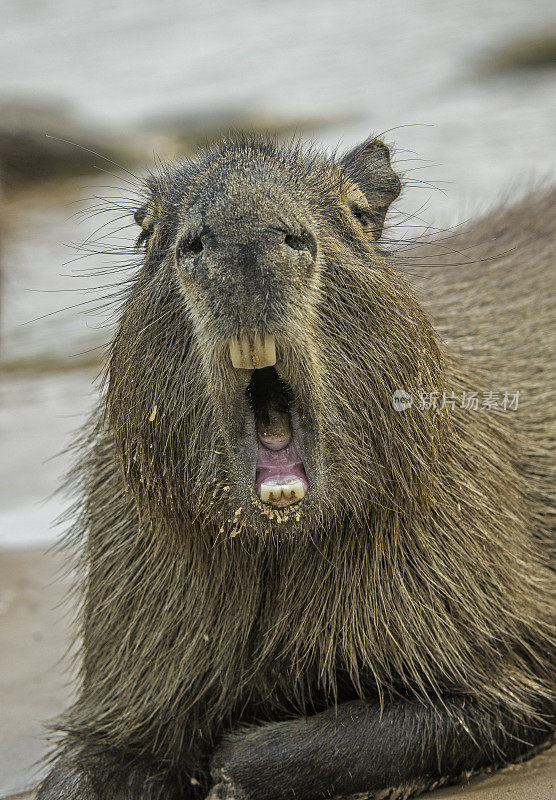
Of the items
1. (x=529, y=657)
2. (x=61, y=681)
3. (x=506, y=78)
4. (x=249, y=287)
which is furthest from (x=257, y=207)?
(x=506, y=78)

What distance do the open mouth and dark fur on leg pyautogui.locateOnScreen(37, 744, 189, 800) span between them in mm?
1126

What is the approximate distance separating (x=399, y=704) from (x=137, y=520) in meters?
0.86

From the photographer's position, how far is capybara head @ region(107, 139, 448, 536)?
251cm

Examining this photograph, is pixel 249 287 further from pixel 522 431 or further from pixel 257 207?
pixel 522 431

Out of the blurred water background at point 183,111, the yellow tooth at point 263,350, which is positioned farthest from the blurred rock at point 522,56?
the yellow tooth at point 263,350

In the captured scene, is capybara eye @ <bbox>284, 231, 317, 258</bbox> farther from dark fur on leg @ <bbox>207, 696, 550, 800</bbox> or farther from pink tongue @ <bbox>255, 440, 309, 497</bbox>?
dark fur on leg @ <bbox>207, 696, 550, 800</bbox>

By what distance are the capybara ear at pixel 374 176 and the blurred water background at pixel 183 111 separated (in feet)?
0.23

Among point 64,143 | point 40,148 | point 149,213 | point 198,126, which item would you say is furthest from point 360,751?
point 198,126

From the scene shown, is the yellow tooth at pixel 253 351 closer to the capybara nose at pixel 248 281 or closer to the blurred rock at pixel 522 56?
the capybara nose at pixel 248 281

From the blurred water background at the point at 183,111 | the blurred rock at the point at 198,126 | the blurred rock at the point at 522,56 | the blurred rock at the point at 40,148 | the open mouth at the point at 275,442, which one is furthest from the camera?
the blurred rock at the point at 522,56

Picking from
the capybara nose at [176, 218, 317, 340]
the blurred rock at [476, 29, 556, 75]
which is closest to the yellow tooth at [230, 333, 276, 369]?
the capybara nose at [176, 218, 317, 340]

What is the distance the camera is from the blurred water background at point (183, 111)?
719cm

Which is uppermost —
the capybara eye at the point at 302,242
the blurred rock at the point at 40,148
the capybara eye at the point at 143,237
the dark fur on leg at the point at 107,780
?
the blurred rock at the point at 40,148

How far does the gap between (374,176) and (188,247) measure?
91cm
